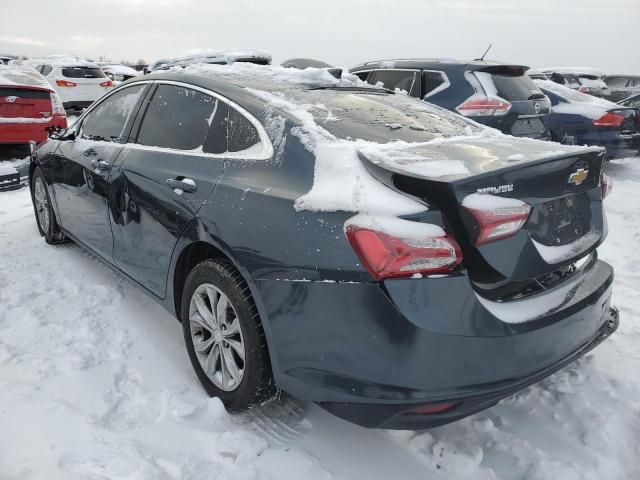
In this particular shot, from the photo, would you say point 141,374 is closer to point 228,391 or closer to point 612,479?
point 228,391

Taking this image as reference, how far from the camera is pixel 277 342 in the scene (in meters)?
2.06

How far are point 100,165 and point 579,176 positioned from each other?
2.74 meters

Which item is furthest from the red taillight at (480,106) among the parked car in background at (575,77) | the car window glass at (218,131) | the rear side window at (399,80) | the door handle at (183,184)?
the parked car in background at (575,77)

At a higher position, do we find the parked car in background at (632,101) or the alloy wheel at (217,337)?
the parked car in background at (632,101)

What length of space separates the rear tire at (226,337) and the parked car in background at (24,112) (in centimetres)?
528

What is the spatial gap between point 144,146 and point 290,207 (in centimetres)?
143

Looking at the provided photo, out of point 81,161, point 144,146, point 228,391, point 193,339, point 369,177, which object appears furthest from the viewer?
point 81,161

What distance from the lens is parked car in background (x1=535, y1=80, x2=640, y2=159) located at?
7.76m

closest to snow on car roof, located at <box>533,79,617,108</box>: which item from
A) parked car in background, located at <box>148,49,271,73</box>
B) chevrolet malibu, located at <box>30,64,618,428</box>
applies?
parked car in background, located at <box>148,49,271,73</box>

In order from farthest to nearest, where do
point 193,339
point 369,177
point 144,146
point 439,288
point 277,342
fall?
point 144,146, point 193,339, point 277,342, point 369,177, point 439,288

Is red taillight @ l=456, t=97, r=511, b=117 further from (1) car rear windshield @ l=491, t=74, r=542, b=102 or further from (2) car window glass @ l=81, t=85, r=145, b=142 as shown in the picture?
(2) car window glass @ l=81, t=85, r=145, b=142

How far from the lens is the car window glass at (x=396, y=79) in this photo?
21.6 feet

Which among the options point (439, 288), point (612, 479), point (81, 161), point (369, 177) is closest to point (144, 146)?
point (81, 161)

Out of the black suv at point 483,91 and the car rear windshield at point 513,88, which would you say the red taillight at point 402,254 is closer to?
the black suv at point 483,91
